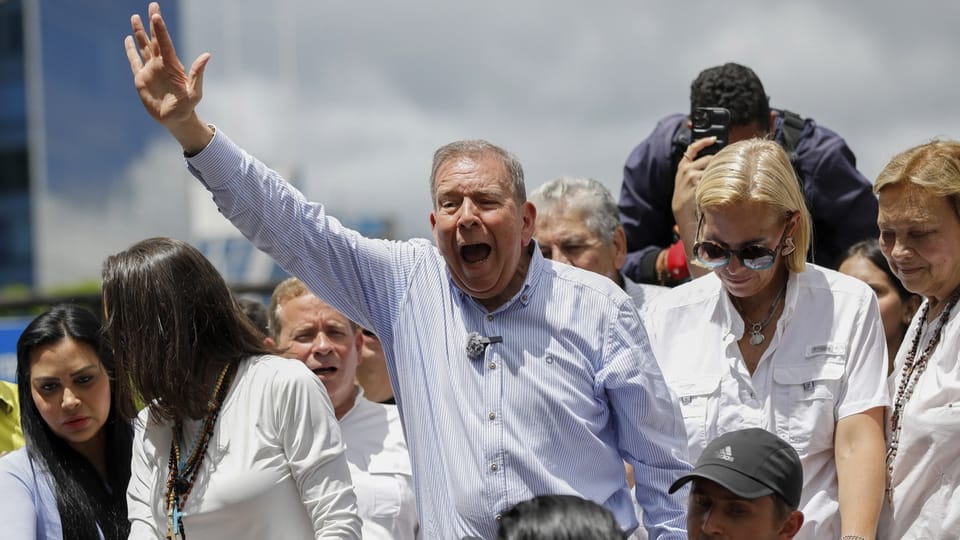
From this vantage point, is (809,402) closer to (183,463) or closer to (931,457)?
(931,457)

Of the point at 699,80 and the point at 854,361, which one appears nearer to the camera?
the point at 854,361

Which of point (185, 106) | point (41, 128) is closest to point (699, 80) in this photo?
point (185, 106)

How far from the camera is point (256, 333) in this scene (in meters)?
3.81

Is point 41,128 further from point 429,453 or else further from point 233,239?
point 429,453

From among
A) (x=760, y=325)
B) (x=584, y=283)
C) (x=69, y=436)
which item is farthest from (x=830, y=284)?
(x=69, y=436)

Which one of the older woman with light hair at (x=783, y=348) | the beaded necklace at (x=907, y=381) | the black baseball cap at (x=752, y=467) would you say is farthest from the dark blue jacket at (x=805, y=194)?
the black baseball cap at (x=752, y=467)

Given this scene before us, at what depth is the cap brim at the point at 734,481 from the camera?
315cm

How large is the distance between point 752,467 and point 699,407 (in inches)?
26.7

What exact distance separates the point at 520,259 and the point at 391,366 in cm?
50

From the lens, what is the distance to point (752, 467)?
10.5ft

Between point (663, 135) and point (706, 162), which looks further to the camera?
point (663, 135)

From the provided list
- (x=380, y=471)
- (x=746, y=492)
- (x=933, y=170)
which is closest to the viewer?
(x=746, y=492)

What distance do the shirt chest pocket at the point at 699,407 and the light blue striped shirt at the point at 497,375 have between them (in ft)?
0.83

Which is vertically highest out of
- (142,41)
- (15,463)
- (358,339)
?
(142,41)
